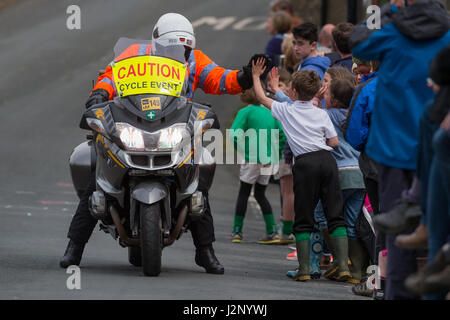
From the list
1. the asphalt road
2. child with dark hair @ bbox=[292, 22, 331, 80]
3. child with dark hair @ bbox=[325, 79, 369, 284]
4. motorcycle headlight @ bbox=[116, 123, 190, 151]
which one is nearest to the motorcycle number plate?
motorcycle headlight @ bbox=[116, 123, 190, 151]

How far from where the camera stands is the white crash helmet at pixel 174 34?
29.1 feet

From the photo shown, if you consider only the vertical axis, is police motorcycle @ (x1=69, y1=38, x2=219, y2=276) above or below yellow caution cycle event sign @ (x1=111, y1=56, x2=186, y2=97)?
below

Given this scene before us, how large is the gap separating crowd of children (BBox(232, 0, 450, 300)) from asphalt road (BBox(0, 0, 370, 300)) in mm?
468

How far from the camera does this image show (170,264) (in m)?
9.53

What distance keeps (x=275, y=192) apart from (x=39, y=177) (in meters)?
3.19

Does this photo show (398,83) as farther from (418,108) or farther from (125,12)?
(125,12)

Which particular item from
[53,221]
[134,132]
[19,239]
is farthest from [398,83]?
[53,221]

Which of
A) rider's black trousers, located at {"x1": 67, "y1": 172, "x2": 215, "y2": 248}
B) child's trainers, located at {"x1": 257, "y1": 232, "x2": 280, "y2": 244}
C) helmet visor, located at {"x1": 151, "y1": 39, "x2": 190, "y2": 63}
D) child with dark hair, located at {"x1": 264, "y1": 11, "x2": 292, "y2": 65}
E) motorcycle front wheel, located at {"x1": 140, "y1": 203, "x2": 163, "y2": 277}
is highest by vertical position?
Answer: helmet visor, located at {"x1": 151, "y1": 39, "x2": 190, "y2": 63}

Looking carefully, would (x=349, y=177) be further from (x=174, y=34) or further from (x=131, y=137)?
(x=131, y=137)

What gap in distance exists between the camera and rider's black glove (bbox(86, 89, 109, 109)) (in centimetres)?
859

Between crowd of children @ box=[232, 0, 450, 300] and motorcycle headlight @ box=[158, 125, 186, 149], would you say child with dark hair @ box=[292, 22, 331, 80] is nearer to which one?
crowd of children @ box=[232, 0, 450, 300]

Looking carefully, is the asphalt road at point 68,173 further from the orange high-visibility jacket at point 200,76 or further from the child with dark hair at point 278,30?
the child with dark hair at point 278,30

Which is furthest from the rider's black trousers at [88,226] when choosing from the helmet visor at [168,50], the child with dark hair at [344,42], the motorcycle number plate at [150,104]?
the child with dark hair at [344,42]

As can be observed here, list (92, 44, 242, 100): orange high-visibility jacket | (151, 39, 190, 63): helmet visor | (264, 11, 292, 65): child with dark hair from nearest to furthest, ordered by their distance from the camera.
A: (151, 39, 190, 63): helmet visor < (92, 44, 242, 100): orange high-visibility jacket < (264, 11, 292, 65): child with dark hair
